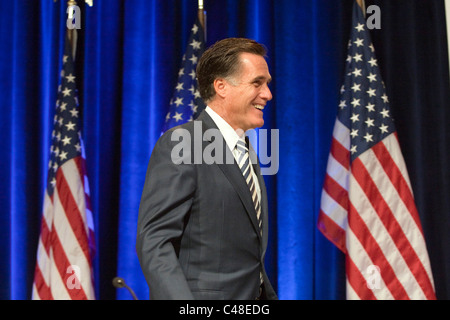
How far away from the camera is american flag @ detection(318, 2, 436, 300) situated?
3.45m

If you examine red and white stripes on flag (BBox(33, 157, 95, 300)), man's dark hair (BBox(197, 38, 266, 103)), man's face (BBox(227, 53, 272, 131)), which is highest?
man's dark hair (BBox(197, 38, 266, 103))

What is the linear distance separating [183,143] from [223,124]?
27 centimetres

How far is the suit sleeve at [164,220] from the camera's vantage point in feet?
4.38

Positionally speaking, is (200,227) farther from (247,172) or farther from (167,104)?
(167,104)

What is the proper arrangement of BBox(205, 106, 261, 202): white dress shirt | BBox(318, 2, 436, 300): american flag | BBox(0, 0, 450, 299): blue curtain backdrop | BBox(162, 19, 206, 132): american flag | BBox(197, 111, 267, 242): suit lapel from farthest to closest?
BBox(0, 0, 450, 299): blue curtain backdrop, BBox(162, 19, 206, 132): american flag, BBox(318, 2, 436, 300): american flag, BBox(205, 106, 261, 202): white dress shirt, BBox(197, 111, 267, 242): suit lapel

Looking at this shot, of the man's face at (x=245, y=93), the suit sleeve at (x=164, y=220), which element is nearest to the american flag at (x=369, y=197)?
the man's face at (x=245, y=93)

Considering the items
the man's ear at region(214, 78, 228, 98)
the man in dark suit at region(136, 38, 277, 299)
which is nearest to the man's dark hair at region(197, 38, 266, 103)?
the man's ear at region(214, 78, 228, 98)

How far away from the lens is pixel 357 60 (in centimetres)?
368

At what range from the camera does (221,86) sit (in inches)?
71.3

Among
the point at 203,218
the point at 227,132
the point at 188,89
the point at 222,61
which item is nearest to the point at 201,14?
the point at 188,89

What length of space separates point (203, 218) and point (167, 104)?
2.63 m

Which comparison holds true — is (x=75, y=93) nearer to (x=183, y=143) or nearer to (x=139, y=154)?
(x=139, y=154)

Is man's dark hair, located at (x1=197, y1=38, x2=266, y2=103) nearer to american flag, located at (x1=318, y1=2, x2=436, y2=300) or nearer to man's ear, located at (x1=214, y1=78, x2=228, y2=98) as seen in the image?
man's ear, located at (x1=214, y1=78, x2=228, y2=98)

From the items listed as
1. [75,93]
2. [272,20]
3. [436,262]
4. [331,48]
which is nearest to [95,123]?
[75,93]
